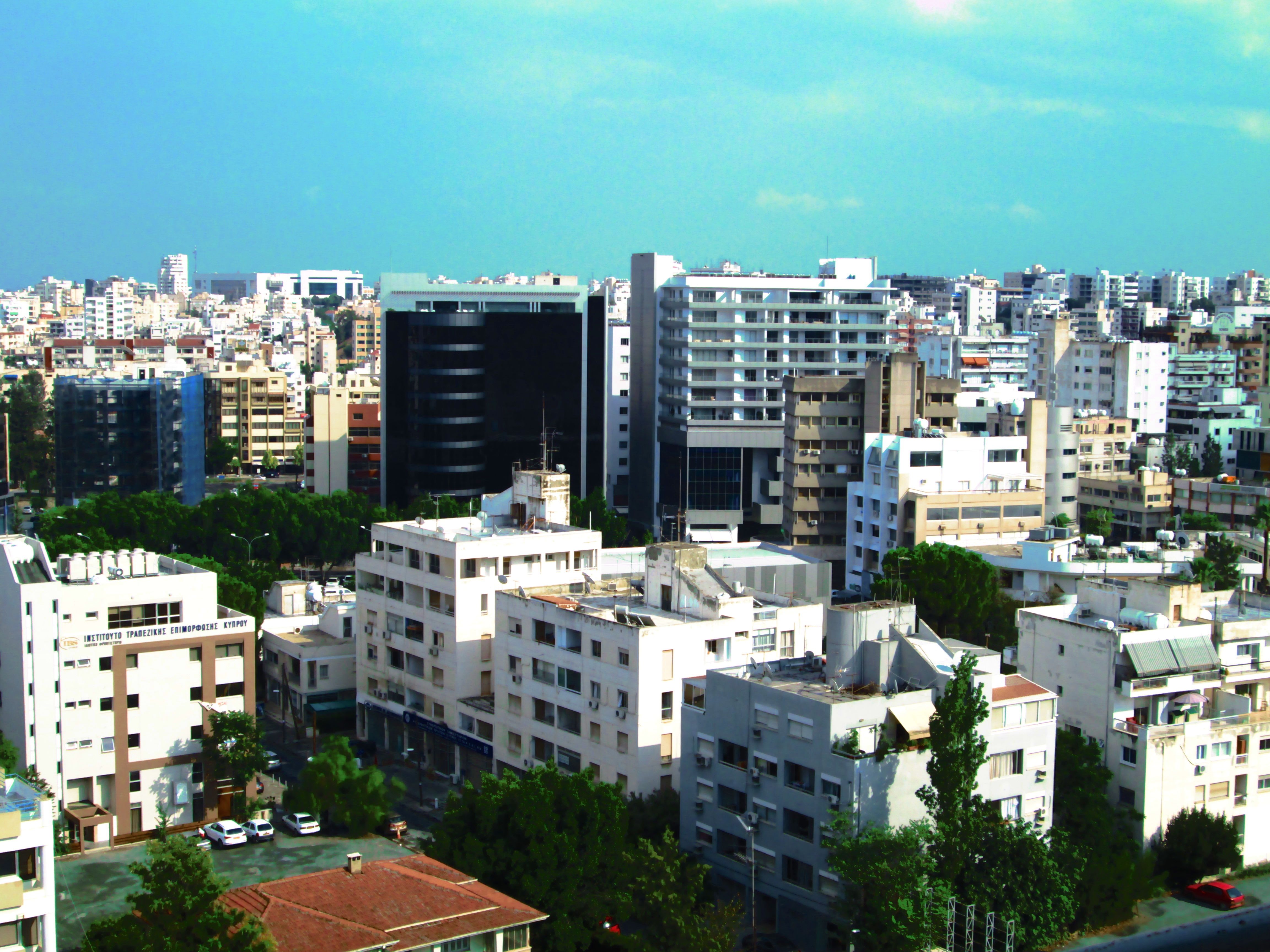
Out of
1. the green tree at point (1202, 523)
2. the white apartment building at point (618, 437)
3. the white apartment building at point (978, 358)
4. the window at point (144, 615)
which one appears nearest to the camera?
the window at point (144, 615)

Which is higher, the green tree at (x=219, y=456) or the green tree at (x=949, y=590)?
the green tree at (x=219, y=456)

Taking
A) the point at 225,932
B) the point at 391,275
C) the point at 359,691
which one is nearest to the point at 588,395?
the point at 391,275

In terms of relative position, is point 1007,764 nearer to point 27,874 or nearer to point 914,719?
point 914,719

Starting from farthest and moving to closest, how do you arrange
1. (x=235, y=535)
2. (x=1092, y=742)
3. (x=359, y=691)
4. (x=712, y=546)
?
(x=235, y=535) < (x=712, y=546) < (x=359, y=691) < (x=1092, y=742)

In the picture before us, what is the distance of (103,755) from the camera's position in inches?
1608

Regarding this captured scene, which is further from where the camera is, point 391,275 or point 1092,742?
point 391,275

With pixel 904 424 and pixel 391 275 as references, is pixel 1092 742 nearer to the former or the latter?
pixel 904 424

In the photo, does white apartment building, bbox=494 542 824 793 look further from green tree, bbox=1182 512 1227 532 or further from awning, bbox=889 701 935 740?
green tree, bbox=1182 512 1227 532

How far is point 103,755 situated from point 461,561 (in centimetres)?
1172

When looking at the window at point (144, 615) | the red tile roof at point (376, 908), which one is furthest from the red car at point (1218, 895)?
the window at point (144, 615)

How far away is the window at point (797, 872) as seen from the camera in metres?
33.4

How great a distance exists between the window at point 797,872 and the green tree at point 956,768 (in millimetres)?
3071

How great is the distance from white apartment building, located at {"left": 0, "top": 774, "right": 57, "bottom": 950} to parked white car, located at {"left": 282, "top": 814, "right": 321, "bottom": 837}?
14074mm

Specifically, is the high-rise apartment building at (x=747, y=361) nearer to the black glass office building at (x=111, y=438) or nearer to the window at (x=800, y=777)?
the black glass office building at (x=111, y=438)
